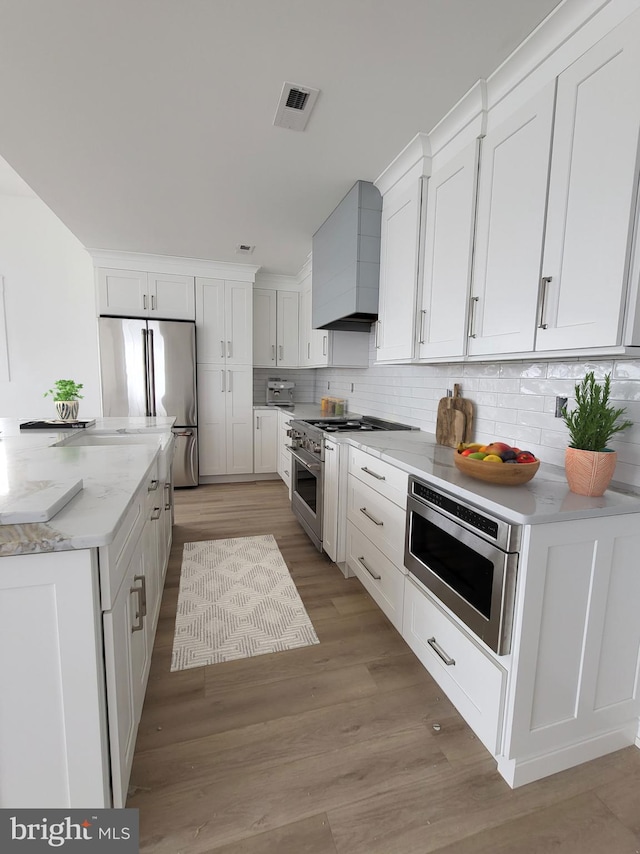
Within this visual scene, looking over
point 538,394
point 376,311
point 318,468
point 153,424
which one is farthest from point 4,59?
point 538,394

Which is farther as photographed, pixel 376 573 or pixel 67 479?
pixel 376 573

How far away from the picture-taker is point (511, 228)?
5.28 ft

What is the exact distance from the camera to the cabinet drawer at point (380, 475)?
1.84 m

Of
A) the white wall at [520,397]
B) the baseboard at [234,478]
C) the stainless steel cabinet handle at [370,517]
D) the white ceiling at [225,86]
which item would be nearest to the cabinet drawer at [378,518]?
the stainless steel cabinet handle at [370,517]

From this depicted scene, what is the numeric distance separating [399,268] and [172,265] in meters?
2.95

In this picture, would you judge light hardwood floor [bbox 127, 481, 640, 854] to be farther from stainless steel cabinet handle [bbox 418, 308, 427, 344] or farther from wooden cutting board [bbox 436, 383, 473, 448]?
stainless steel cabinet handle [bbox 418, 308, 427, 344]

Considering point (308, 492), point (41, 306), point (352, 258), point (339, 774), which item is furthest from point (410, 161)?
point (41, 306)

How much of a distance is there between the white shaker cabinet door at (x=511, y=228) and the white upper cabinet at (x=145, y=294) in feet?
11.4

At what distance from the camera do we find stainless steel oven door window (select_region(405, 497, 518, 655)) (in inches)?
47.7

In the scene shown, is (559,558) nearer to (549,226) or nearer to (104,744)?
(549,226)

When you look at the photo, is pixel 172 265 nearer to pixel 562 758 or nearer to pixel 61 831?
pixel 61 831

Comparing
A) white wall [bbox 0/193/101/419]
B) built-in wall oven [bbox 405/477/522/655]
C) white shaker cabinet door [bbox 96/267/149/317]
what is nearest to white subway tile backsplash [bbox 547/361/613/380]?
built-in wall oven [bbox 405/477/522/655]

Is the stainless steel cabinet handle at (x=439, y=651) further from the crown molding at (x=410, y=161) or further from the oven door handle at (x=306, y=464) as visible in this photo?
the crown molding at (x=410, y=161)

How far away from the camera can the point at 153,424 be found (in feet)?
9.32
